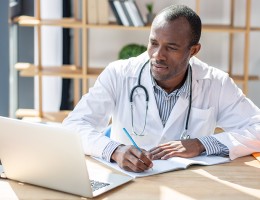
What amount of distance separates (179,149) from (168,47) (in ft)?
1.26

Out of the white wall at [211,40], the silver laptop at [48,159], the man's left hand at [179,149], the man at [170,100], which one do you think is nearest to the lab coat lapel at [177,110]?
the man at [170,100]

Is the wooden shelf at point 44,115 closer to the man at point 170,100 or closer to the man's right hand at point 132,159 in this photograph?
the man at point 170,100

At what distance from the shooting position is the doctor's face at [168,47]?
231 cm

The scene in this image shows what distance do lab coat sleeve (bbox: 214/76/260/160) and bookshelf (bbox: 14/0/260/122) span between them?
1878 millimetres

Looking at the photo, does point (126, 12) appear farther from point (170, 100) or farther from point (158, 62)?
point (158, 62)

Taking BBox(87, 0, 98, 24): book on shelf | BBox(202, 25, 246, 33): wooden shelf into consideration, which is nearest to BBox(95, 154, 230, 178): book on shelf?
BBox(202, 25, 246, 33): wooden shelf

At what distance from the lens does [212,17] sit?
4645mm

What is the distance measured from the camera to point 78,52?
4695 millimetres

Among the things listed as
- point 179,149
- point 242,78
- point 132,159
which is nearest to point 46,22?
point 242,78

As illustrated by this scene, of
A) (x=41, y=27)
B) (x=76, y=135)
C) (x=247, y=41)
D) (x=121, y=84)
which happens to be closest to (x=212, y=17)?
(x=247, y=41)

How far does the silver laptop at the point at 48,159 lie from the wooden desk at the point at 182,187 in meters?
0.03

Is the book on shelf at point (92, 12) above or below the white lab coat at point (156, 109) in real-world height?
above

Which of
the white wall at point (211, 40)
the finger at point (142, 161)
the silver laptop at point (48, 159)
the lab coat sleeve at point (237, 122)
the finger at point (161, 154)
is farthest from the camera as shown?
the white wall at point (211, 40)

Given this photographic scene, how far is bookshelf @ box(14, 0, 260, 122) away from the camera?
4352 millimetres
